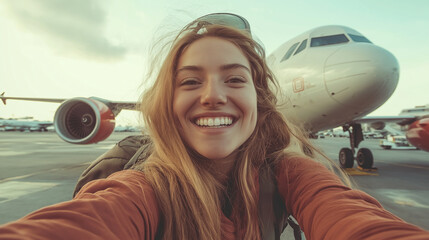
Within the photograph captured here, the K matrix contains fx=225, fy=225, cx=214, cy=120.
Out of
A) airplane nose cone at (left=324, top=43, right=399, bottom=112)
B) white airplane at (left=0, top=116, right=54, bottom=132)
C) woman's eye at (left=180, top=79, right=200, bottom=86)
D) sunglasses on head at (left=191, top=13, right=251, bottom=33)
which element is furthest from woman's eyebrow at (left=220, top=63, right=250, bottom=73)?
white airplane at (left=0, top=116, right=54, bottom=132)

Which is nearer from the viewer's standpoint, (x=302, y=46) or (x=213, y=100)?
(x=213, y=100)

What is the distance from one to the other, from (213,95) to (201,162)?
0.38 metres

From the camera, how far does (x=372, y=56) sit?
329cm

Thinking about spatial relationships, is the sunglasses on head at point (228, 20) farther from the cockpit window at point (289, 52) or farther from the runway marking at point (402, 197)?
the cockpit window at point (289, 52)

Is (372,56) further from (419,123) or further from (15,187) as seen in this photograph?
(15,187)

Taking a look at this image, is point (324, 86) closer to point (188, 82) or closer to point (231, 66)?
point (231, 66)

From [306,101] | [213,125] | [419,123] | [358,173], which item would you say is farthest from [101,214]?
[419,123]

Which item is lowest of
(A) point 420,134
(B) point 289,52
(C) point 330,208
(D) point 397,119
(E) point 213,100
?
(A) point 420,134

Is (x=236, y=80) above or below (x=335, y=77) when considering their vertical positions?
below

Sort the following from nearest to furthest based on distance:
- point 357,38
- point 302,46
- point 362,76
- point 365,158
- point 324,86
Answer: point 362,76 → point 324,86 → point 357,38 → point 302,46 → point 365,158

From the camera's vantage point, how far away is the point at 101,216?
625mm

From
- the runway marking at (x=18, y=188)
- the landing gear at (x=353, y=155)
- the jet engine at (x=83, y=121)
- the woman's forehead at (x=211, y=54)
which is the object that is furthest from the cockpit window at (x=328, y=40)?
the runway marking at (x=18, y=188)

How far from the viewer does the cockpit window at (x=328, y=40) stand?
4.14 meters

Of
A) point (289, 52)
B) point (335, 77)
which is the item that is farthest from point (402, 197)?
point (289, 52)
